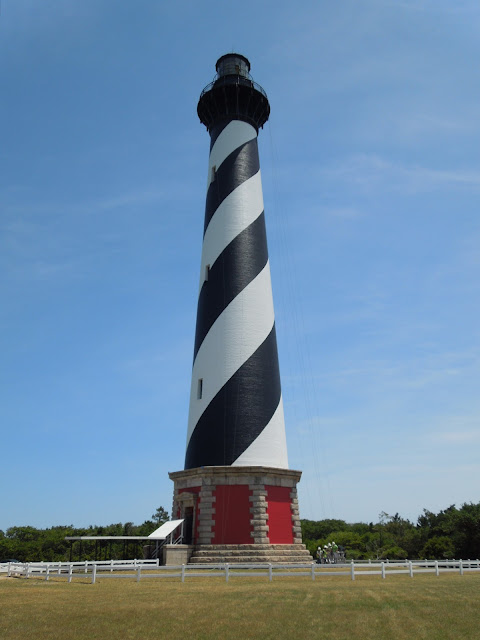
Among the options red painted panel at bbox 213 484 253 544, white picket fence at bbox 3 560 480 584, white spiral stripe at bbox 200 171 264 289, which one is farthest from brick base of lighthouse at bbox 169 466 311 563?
white spiral stripe at bbox 200 171 264 289

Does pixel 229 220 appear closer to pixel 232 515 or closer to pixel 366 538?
pixel 232 515

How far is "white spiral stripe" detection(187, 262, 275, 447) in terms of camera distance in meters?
22.8

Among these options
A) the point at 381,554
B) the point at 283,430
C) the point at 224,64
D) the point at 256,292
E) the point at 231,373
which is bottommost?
the point at 381,554

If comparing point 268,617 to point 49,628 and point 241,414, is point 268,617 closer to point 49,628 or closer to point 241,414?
point 49,628

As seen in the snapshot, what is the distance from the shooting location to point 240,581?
15281mm

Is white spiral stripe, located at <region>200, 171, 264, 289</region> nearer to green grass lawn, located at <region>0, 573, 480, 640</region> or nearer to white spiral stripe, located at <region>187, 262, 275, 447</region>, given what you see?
white spiral stripe, located at <region>187, 262, 275, 447</region>

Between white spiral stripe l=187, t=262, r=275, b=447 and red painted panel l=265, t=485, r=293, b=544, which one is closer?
red painted panel l=265, t=485, r=293, b=544

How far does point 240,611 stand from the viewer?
995 cm

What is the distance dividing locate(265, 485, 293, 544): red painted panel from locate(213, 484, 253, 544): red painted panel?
911 mm

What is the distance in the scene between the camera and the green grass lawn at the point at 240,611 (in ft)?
27.9

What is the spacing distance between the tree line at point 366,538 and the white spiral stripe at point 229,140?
28.0m

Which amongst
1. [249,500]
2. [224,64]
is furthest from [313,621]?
[224,64]

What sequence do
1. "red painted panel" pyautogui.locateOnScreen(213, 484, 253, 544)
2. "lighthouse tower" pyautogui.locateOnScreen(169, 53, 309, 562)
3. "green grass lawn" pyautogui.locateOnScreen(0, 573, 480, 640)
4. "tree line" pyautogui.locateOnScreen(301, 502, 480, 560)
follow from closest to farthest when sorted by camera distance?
"green grass lawn" pyautogui.locateOnScreen(0, 573, 480, 640) < "red painted panel" pyautogui.locateOnScreen(213, 484, 253, 544) < "lighthouse tower" pyautogui.locateOnScreen(169, 53, 309, 562) < "tree line" pyautogui.locateOnScreen(301, 502, 480, 560)

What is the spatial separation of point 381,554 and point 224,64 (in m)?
37.3
